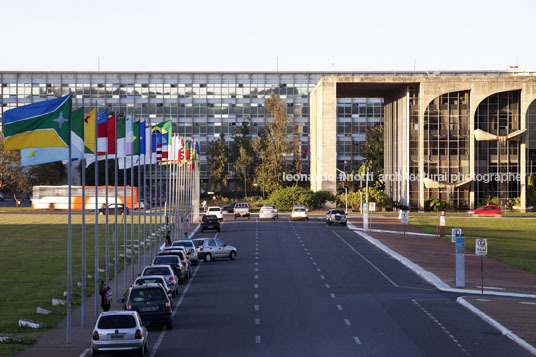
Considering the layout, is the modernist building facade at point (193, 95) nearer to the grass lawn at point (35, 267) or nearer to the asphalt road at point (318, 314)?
the grass lawn at point (35, 267)

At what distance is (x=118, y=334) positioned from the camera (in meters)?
21.7

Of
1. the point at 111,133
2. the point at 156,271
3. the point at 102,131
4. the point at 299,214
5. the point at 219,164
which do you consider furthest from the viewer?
the point at 219,164

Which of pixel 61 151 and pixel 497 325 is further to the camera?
pixel 497 325

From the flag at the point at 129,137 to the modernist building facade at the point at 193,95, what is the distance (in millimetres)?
116096

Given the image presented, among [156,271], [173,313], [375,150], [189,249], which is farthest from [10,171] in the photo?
[173,313]

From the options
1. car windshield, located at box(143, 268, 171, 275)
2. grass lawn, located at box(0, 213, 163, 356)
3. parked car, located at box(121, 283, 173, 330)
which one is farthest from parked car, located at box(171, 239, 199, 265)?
parked car, located at box(121, 283, 173, 330)

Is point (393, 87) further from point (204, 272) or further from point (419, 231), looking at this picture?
point (204, 272)

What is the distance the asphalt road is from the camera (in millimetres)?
23969

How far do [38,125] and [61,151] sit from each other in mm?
1316

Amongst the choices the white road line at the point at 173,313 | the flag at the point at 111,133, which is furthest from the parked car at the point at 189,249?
the flag at the point at 111,133

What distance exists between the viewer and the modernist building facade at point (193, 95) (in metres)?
159

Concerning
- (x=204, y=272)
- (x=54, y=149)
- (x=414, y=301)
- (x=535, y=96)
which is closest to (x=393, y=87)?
(x=535, y=96)

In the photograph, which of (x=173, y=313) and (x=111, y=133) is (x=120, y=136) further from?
(x=173, y=313)

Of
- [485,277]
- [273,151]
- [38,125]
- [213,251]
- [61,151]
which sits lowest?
[485,277]
